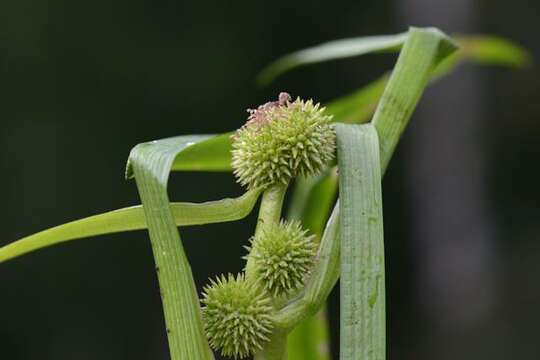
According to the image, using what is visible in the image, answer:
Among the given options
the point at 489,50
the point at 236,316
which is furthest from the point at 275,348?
the point at 489,50

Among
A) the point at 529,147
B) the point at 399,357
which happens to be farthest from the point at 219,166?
the point at 529,147

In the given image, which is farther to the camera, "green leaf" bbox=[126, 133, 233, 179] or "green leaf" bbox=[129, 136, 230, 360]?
"green leaf" bbox=[126, 133, 233, 179]

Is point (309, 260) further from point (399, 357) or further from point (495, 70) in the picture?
point (495, 70)

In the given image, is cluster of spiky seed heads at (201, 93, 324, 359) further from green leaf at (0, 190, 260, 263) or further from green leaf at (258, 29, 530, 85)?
green leaf at (258, 29, 530, 85)

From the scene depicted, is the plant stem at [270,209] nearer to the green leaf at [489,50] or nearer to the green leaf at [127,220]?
the green leaf at [127,220]

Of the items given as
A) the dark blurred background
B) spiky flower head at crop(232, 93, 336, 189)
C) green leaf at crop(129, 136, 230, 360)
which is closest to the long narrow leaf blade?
green leaf at crop(129, 136, 230, 360)

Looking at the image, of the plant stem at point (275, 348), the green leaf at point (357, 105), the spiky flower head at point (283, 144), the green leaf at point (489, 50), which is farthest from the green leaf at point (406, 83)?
the green leaf at point (489, 50)
